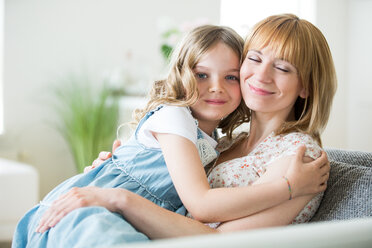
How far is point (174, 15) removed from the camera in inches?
169

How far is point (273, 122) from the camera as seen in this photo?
1.53 metres

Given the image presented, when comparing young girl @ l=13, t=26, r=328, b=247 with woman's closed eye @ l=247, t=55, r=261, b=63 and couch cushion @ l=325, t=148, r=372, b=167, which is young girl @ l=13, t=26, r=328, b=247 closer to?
woman's closed eye @ l=247, t=55, r=261, b=63

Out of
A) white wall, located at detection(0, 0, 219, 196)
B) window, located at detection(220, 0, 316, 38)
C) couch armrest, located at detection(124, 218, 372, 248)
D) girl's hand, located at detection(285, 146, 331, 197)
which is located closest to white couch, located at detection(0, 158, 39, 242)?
white wall, located at detection(0, 0, 219, 196)

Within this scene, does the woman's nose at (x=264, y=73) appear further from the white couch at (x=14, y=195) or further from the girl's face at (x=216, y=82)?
the white couch at (x=14, y=195)

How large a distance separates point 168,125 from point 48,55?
280cm

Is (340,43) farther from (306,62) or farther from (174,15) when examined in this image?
(306,62)

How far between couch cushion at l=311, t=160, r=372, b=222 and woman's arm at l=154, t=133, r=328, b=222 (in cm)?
7

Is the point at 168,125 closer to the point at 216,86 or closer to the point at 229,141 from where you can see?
the point at 216,86

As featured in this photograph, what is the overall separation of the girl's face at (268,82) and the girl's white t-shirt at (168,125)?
0.22 metres

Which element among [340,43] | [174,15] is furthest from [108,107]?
[340,43]

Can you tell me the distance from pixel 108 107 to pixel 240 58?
7.82 ft

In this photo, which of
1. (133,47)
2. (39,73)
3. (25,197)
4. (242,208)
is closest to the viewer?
(242,208)

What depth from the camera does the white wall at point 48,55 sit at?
→ 3711 millimetres

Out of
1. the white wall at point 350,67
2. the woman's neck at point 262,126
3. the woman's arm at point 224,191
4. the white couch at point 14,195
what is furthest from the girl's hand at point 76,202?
the white wall at point 350,67
